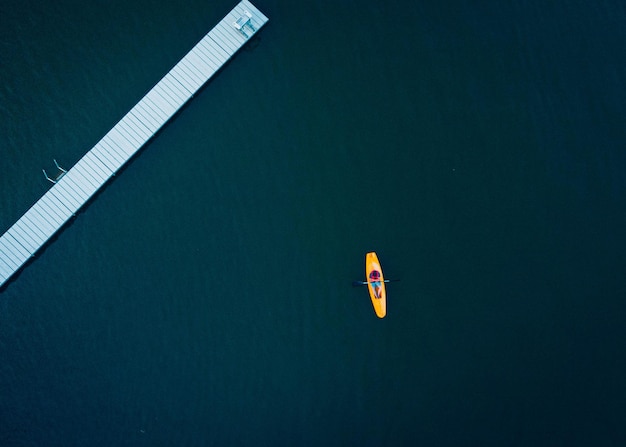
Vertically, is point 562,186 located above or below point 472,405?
above

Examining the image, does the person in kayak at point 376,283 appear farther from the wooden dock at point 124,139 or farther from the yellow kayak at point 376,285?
the wooden dock at point 124,139

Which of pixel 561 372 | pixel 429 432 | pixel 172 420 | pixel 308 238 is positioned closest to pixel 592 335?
pixel 561 372

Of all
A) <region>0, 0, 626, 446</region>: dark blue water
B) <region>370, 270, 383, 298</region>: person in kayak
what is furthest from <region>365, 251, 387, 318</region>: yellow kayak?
<region>0, 0, 626, 446</region>: dark blue water

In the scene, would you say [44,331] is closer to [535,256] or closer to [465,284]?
[465,284]

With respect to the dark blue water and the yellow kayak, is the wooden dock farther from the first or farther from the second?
the yellow kayak

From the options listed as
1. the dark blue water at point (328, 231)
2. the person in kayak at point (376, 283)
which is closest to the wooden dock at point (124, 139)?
the dark blue water at point (328, 231)

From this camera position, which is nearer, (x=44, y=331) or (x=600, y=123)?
(x=44, y=331)

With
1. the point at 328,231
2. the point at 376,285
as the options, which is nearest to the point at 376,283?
the point at 376,285

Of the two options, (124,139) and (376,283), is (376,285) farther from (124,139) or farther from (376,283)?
(124,139)
